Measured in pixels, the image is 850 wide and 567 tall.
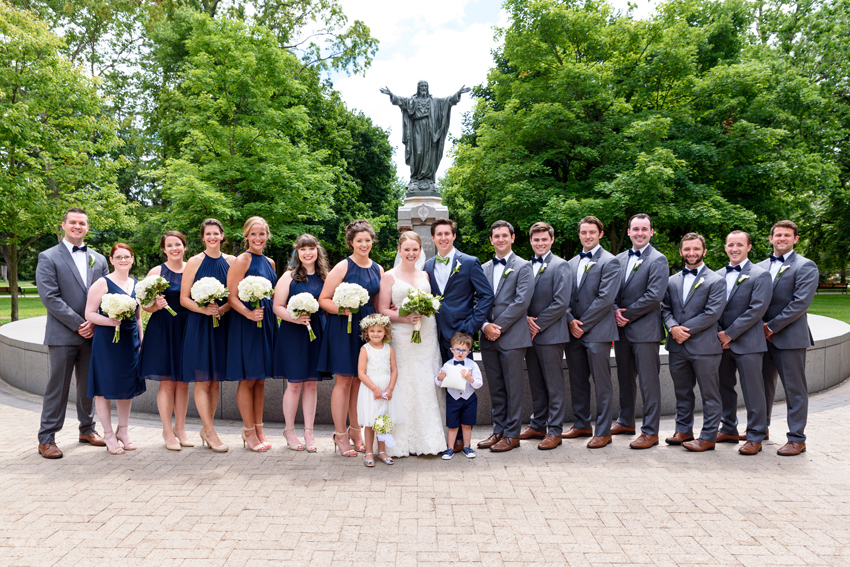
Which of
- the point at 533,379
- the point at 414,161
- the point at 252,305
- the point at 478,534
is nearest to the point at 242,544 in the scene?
the point at 478,534

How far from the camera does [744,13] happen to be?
70.2 feet

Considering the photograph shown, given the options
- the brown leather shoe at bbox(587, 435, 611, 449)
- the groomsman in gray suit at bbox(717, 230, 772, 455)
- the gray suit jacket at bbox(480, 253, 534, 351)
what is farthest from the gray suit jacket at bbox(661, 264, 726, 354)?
the gray suit jacket at bbox(480, 253, 534, 351)

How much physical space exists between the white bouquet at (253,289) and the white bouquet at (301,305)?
0.91 feet

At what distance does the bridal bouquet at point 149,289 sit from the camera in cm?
538

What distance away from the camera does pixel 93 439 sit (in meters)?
6.07

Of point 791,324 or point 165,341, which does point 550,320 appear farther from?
point 165,341

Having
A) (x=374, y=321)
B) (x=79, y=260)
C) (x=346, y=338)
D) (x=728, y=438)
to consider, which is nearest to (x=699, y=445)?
(x=728, y=438)

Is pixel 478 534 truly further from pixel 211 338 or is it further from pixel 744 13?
pixel 744 13

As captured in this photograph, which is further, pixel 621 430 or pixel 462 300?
pixel 621 430

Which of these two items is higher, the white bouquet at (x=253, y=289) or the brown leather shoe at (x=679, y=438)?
the white bouquet at (x=253, y=289)

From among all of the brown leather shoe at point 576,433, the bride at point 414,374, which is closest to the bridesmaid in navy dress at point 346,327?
the bride at point 414,374

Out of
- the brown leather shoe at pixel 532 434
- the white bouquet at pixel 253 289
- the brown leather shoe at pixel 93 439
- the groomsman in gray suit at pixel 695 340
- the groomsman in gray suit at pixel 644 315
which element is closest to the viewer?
the white bouquet at pixel 253 289

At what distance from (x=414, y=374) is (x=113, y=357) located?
3.11 m

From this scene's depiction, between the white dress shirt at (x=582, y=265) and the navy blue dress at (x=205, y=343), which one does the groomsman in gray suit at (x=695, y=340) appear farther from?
the navy blue dress at (x=205, y=343)
